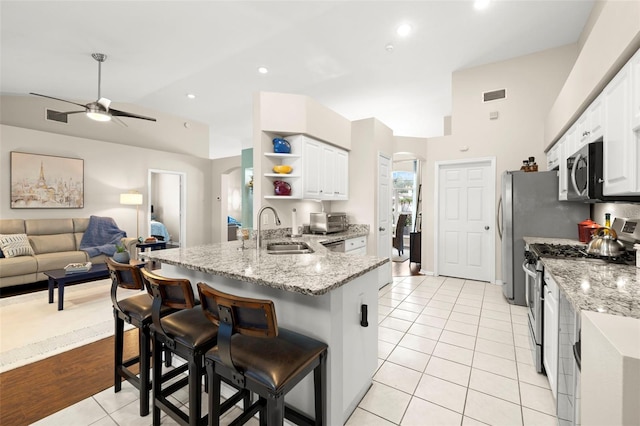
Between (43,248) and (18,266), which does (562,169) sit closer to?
(18,266)

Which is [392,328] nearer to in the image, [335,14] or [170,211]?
[335,14]

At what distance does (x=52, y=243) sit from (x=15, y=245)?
1.67 feet

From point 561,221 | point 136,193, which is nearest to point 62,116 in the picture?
point 136,193

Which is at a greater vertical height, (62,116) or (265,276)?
(62,116)

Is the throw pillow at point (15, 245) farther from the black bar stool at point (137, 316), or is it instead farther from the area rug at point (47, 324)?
the black bar stool at point (137, 316)

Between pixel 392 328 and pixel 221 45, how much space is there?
419 cm

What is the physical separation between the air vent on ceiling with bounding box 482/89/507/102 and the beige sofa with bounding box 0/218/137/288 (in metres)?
7.35

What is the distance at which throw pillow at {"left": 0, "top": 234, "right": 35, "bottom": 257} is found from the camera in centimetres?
438

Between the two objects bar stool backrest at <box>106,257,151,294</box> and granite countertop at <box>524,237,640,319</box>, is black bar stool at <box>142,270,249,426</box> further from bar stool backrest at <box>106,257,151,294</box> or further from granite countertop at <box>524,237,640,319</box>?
granite countertop at <box>524,237,640,319</box>

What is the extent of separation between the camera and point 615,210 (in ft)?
9.27

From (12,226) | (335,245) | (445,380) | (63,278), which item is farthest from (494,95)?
(12,226)

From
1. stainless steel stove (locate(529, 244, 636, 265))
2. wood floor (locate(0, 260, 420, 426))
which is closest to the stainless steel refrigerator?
stainless steel stove (locate(529, 244, 636, 265))

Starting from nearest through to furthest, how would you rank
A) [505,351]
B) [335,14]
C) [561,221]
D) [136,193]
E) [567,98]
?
[505,351] → [567,98] → [335,14] → [561,221] → [136,193]

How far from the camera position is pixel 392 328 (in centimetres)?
307
